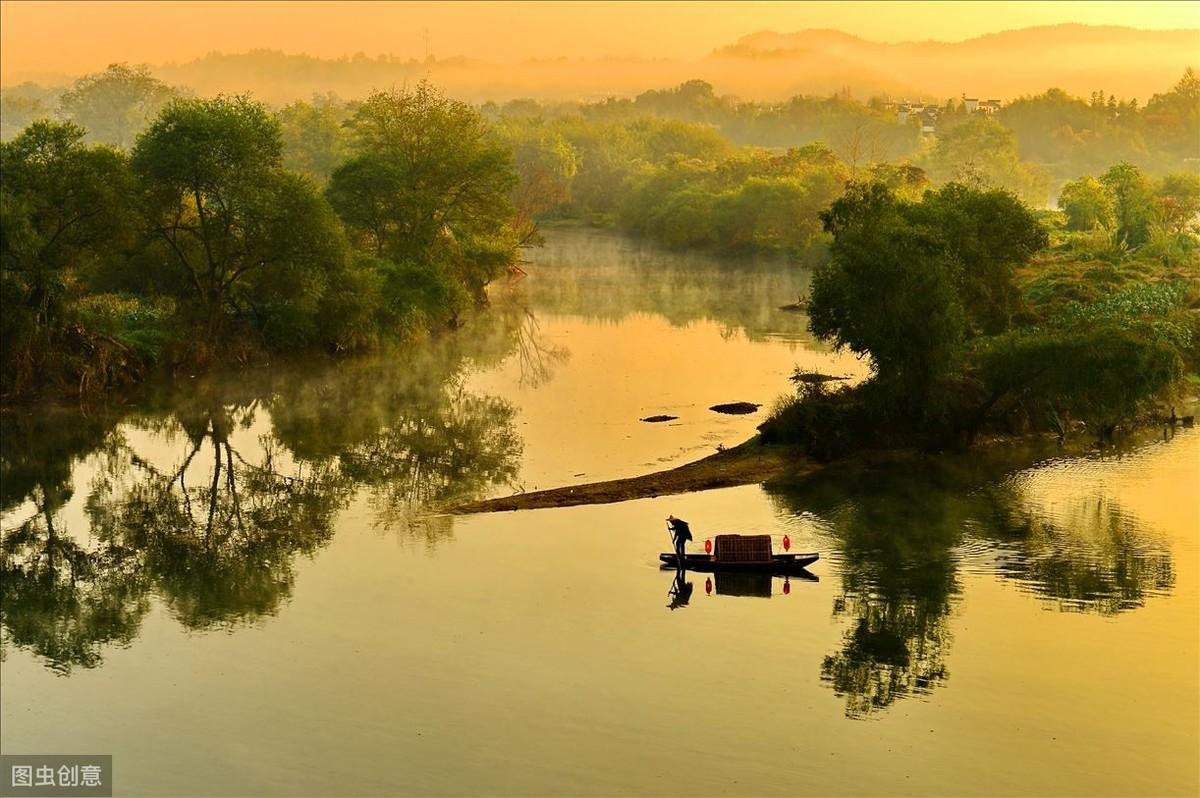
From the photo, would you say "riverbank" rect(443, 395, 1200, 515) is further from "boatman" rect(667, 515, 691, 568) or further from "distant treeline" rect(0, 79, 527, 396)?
"distant treeline" rect(0, 79, 527, 396)

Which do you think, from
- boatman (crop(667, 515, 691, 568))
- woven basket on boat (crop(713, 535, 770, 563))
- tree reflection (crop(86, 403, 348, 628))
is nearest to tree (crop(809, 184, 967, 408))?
woven basket on boat (crop(713, 535, 770, 563))

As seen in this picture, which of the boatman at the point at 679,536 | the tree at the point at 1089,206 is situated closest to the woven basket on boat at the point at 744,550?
the boatman at the point at 679,536

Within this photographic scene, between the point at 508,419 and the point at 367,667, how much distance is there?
26.8m

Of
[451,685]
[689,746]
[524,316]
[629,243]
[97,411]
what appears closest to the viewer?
[689,746]

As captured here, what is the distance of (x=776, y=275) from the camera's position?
110 m

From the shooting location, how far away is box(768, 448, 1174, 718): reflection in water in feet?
106

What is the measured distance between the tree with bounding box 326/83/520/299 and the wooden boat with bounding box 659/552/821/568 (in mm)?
44589

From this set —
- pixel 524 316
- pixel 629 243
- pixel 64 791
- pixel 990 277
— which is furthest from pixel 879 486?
pixel 629 243

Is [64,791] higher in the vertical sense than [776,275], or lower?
lower

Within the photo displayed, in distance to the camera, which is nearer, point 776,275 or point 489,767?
point 489,767

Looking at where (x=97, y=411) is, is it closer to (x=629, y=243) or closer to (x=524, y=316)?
(x=524, y=316)

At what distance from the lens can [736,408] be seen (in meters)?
58.1

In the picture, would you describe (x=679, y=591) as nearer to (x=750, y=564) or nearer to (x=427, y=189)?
(x=750, y=564)

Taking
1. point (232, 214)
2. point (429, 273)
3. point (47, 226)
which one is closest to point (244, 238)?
point (232, 214)
